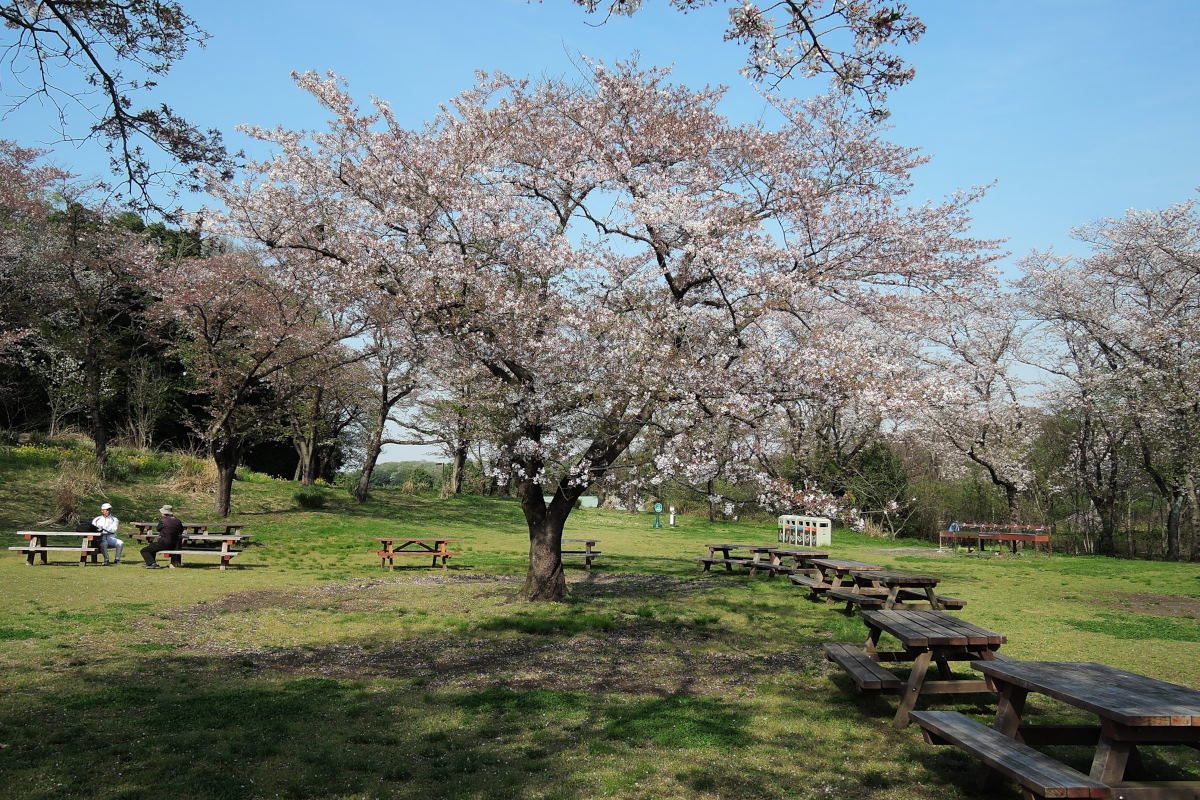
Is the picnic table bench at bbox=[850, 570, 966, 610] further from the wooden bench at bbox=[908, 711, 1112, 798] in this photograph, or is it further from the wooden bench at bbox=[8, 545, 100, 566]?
the wooden bench at bbox=[8, 545, 100, 566]

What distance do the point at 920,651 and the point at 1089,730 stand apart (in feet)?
4.50

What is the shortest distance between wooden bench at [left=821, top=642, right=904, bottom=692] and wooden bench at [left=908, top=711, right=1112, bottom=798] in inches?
→ 26.8

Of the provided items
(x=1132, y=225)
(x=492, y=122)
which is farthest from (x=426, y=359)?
(x=1132, y=225)

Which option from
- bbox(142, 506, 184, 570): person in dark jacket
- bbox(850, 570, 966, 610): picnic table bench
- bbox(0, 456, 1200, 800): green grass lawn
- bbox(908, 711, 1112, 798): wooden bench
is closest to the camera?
bbox(908, 711, 1112, 798): wooden bench

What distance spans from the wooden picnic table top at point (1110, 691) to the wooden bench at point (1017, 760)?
299 millimetres

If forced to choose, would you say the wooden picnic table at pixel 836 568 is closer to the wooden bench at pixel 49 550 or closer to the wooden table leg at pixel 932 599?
the wooden table leg at pixel 932 599

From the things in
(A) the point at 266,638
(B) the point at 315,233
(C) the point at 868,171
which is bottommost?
(A) the point at 266,638

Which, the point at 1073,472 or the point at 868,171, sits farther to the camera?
the point at 1073,472

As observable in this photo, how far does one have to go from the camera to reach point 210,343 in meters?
20.0

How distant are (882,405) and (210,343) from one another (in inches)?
711

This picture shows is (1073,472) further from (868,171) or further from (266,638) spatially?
(266,638)

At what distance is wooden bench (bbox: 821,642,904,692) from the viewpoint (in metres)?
5.19

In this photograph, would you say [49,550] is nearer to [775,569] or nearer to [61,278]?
[775,569]

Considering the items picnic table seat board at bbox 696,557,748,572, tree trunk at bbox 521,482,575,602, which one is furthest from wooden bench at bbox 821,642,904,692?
picnic table seat board at bbox 696,557,748,572
